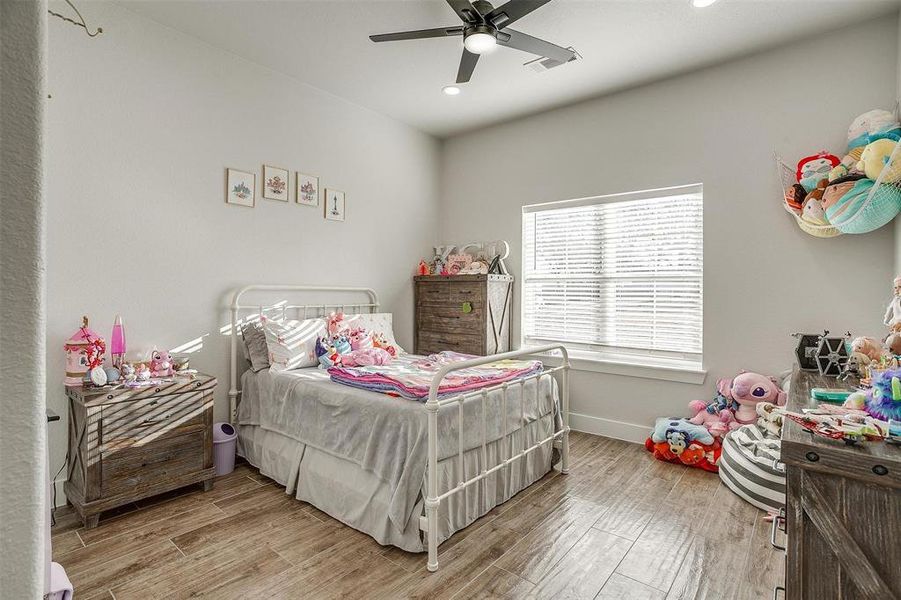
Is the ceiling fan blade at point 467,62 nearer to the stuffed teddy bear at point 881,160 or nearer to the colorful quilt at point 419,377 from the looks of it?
the colorful quilt at point 419,377

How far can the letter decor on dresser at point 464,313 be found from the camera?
4.02 metres

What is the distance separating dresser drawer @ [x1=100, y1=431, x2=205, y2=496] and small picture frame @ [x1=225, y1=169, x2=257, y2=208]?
1.58 m

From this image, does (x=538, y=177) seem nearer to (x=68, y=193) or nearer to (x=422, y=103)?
(x=422, y=103)

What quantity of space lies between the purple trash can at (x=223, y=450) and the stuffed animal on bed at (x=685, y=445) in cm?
292

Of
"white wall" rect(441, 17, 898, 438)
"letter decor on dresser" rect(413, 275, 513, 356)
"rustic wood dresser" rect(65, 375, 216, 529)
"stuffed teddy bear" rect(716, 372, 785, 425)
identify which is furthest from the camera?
"letter decor on dresser" rect(413, 275, 513, 356)

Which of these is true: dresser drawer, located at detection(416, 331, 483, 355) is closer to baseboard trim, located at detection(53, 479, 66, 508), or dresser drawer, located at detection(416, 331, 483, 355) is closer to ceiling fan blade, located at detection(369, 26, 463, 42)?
ceiling fan blade, located at detection(369, 26, 463, 42)

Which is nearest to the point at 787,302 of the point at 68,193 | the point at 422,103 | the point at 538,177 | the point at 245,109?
the point at 538,177

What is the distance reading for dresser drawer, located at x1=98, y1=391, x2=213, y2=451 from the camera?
7.61 feet

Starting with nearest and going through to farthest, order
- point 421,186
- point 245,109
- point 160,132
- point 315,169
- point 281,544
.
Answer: point 281,544
point 160,132
point 245,109
point 315,169
point 421,186

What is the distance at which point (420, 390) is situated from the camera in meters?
2.22

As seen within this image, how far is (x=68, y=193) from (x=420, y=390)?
222 cm

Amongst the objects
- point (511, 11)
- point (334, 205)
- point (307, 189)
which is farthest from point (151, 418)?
point (511, 11)

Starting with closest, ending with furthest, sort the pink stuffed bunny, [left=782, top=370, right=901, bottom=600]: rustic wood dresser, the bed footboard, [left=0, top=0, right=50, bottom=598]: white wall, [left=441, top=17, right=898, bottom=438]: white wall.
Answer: [left=0, top=0, right=50, bottom=598]: white wall
[left=782, top=370, right=901, bottom=600]: rustic wood dresser
the bed footboard
[left=441, top=17, right=898, bottom=438]: white wall
the pink stuffed bunny

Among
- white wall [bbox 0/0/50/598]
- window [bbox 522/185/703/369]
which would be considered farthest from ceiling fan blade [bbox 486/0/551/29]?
white wall [bbox 0/0/50/598]
